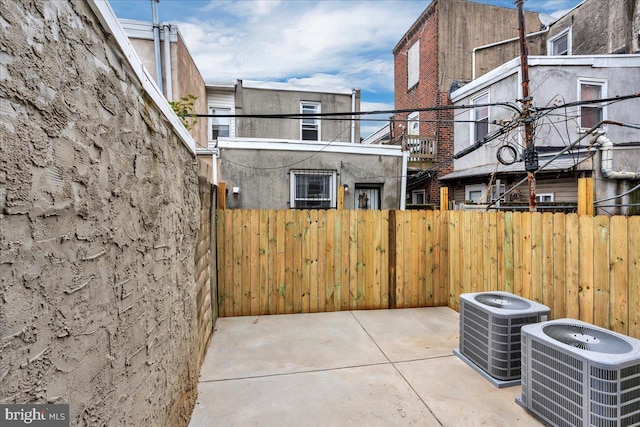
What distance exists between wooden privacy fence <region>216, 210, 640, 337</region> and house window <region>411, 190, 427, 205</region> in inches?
285

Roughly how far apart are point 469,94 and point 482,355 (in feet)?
33.2

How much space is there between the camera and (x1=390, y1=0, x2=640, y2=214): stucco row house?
820 cm

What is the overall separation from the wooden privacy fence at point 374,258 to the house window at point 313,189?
3512mm

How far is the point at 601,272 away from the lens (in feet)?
9.82

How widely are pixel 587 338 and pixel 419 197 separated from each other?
35.1 ft

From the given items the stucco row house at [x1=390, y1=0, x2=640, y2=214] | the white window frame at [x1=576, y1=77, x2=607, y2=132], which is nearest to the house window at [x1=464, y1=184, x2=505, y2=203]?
the stucco row house at [x1=390, y1=0, x2=640, y2=214]

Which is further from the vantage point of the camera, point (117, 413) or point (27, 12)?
point (117, 413)

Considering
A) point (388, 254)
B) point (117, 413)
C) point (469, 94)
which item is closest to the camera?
point (117, 413)

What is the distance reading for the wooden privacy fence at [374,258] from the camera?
3.99 m

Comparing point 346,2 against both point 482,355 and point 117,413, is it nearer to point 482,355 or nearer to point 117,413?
point 482,355

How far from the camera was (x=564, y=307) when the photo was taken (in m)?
3.36

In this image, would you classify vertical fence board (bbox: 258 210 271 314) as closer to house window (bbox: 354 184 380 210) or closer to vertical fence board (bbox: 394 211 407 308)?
vertical fence board (bbox: 394 211 407 308)

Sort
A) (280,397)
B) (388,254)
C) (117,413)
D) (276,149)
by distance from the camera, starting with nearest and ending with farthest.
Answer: (117,413) < (280,397) < (388,254) < (276,149)

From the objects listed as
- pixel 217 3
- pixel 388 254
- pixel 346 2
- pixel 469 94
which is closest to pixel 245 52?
pixel 217 3
